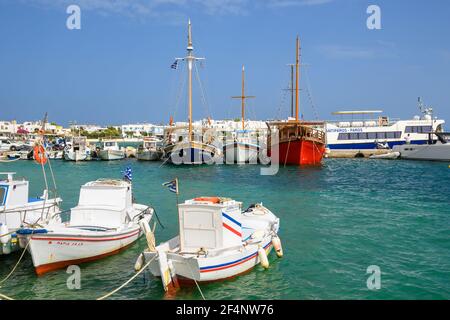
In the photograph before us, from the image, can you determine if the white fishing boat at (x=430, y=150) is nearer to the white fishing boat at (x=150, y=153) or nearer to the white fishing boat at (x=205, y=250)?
the white fishing boat at (x=150, y=153)

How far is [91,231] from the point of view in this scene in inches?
606

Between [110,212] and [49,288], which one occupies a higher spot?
[110,212]

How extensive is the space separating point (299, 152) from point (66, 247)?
43340mm

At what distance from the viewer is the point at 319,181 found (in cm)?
3997

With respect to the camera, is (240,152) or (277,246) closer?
(277,246)

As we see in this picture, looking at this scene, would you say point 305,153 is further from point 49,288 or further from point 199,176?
point 49,288

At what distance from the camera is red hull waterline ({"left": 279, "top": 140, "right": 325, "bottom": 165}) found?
5481 centimetres

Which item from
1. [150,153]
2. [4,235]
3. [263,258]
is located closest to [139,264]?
[263,258]

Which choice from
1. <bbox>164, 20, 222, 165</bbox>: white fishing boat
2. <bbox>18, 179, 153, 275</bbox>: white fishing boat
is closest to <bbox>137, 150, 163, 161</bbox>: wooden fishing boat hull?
<bbox>164, 20, 222, 165</bbox>: white fishing boat

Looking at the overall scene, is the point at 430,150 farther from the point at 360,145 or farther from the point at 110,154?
the point at 110,154

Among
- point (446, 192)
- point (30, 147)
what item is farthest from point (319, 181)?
point (30, 147)

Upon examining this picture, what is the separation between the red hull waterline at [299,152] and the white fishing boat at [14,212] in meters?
40.5

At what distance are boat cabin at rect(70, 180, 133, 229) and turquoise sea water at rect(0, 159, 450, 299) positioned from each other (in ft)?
5.00
